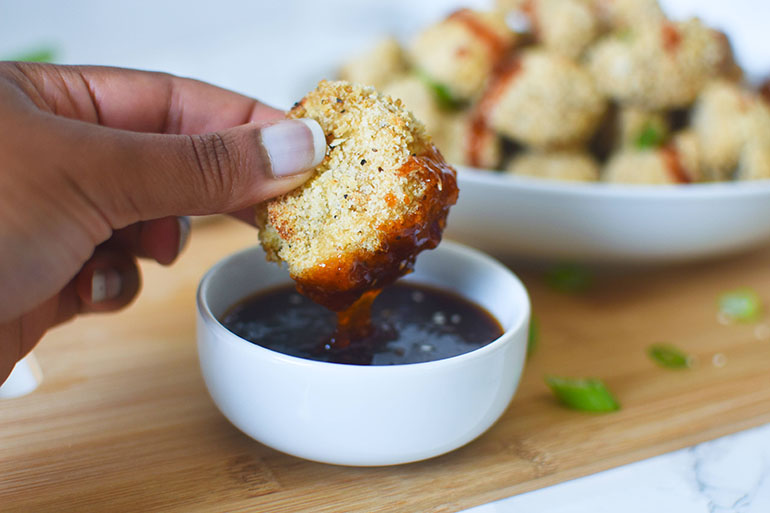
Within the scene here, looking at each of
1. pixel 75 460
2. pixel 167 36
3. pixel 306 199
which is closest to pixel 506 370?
pixel 306 199

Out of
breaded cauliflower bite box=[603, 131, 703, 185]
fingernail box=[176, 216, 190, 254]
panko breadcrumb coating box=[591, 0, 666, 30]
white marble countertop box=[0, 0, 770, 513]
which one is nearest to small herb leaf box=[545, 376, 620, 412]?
white marble countertop box=[0, 0, 770, 513]

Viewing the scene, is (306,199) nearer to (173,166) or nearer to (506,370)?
(173,166)

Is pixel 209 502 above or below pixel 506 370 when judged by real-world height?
below

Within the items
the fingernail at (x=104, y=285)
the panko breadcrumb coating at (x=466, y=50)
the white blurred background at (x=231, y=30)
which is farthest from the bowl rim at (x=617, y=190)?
the white blurred background at (x=231, y=30)

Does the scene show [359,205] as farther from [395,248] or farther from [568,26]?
[568,26]

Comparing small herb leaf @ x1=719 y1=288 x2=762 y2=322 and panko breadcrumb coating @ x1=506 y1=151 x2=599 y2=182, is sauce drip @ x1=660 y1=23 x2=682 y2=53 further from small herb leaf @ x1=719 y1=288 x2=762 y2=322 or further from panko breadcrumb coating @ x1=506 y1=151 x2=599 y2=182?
small herb leaf @ x1=719 y1=288 x2=762 y2=322
